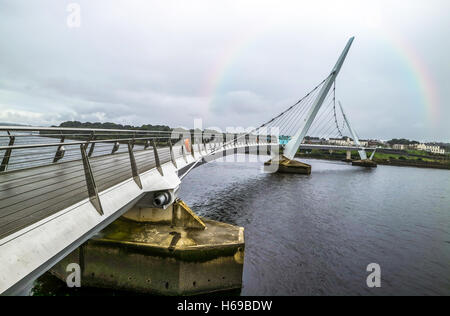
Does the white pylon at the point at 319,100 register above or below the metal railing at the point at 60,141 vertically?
above

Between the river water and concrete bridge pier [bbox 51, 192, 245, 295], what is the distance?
1.52 meters

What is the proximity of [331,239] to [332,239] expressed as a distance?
0.05m

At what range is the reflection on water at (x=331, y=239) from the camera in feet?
29.6

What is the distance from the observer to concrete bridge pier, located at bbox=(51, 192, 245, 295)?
694cm

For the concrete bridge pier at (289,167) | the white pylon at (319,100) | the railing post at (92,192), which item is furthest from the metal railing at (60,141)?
the white pylon at (319,100)

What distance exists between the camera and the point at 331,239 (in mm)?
13180

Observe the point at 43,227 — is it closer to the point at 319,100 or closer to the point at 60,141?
the point at 60,141

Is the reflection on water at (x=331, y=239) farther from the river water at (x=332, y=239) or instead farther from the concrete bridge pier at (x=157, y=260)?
the concrete bridge pier at (x=157, y=260)

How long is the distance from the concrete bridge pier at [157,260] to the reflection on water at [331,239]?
49.2 inches
